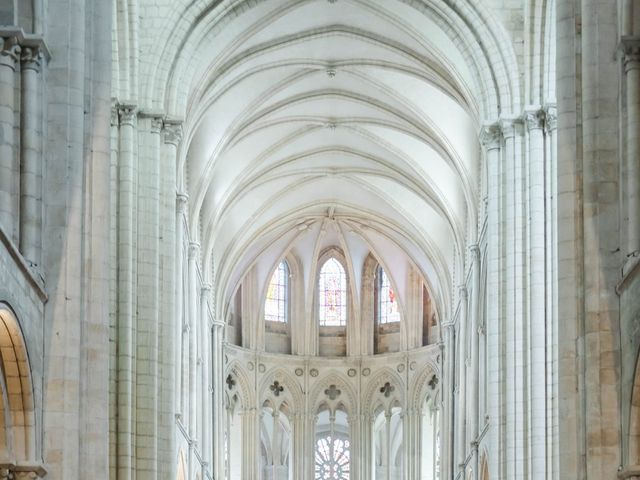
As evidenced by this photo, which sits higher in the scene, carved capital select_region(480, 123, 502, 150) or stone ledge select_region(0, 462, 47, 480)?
carved capital select_region(480, 123, 502, 150)

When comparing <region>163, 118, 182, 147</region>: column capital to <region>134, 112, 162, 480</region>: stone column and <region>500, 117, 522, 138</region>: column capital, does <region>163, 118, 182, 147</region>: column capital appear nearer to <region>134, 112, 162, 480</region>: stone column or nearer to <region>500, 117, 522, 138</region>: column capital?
<region>134, 112, 162, 480</region>: stone column

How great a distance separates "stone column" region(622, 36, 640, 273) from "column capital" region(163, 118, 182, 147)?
49.6ft

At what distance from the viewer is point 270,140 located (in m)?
50.0

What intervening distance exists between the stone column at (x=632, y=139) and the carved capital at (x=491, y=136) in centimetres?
1395

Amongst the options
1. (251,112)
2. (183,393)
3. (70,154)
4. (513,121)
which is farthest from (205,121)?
(70,154)

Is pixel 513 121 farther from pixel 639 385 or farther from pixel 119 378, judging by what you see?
pixel 639 385

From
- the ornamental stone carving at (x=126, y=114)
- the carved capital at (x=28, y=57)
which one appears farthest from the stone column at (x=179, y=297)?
the carved capital at (x=28, y=57)

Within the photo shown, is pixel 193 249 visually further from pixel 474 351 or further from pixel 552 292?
pixel 552 292

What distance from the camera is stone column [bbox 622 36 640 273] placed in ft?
75.6

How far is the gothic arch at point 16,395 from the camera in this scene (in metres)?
21.8

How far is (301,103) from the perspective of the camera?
47.4 meters

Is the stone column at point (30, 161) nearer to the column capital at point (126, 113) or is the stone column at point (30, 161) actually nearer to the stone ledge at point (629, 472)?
the stone ledge at point (629, 472)

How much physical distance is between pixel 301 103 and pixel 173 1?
11054 mm

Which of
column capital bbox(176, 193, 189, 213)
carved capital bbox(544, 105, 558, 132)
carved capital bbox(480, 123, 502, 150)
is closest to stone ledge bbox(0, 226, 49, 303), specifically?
carved capital bbox(544, 105, 558, 132)
